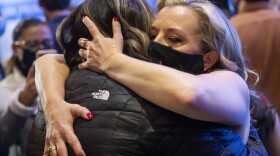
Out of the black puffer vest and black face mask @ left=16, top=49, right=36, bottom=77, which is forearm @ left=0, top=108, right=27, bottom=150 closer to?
black face mask @ left=16, top=49, right=36, bottom=77

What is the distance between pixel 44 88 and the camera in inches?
57.2

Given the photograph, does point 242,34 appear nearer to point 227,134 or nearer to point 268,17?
point 268,17

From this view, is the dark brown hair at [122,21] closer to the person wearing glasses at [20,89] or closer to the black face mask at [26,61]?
the person wearing glasses at [20,89]

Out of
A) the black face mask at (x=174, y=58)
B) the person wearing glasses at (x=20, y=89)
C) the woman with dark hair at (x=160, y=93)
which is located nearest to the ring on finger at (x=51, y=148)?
the woman with dark hair at (x=160, y=93)

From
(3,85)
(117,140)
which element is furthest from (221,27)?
(3,85)

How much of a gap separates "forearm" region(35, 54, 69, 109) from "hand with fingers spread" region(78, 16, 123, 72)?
0.11 meters

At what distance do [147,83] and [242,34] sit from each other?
175 cm

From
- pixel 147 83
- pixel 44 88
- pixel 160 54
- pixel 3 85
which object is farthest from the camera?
pixel 3 85

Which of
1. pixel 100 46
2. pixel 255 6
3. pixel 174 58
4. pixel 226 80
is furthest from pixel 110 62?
pixel 255 6

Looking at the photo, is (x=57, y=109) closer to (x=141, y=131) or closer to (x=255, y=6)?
(x=141, y=131)

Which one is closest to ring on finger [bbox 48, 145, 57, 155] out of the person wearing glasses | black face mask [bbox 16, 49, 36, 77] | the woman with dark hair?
the woman with dark hair

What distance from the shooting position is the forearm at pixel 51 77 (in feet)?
4.51

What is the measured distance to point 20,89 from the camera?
257 cm

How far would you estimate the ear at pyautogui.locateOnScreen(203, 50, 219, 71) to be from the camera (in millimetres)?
1386
